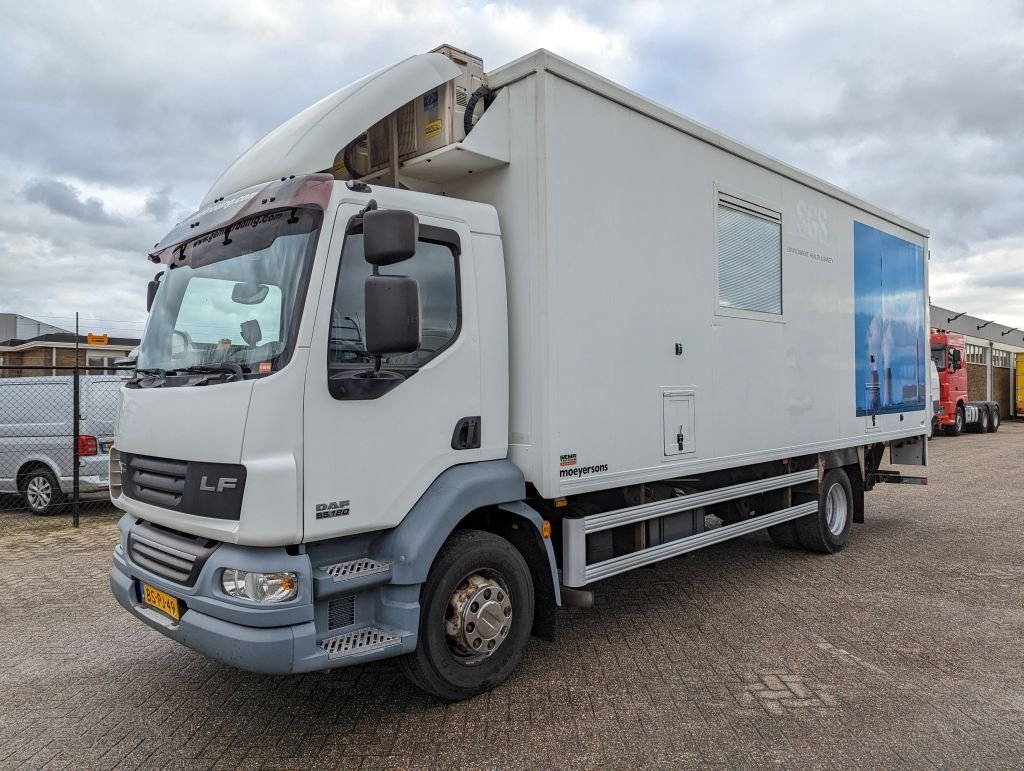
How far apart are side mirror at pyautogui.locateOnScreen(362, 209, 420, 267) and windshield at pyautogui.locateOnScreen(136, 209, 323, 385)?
313mm

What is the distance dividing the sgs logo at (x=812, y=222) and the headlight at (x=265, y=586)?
207 inches

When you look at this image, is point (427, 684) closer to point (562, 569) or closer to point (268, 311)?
point (562, 569)

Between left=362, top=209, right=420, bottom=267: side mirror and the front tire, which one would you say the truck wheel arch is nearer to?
the front tire

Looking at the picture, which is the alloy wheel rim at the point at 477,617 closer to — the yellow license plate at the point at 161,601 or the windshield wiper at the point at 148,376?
the yellow license plate at the point at 161,601

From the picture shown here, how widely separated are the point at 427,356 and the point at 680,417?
6.64 ft

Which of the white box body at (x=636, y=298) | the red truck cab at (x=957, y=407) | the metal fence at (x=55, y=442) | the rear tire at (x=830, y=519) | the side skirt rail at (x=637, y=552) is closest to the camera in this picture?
the white box body at (x=636, y=298)

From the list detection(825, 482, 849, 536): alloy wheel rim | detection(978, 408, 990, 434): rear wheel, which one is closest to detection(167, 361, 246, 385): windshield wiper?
detection(825, 482, 849, 536): alloy wheel rim

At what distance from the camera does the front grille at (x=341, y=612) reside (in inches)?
137

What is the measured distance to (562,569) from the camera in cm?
440

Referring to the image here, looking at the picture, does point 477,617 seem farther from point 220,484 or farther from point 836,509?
point 836,509

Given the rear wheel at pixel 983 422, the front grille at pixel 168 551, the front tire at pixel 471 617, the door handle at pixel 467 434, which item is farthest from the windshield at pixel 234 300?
the rear wheel at pixel 983 422

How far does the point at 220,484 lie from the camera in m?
3.32

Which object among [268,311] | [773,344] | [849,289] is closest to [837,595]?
[773,344]

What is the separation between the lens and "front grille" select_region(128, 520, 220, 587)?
346 centimetres
